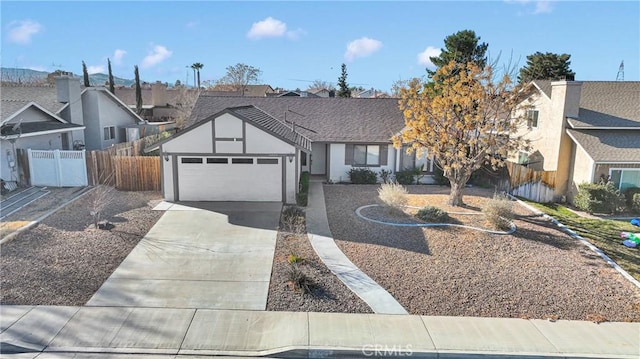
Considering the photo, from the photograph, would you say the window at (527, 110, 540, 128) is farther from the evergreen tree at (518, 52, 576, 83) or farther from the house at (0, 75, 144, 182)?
the house at (0, 75, 144, 182)

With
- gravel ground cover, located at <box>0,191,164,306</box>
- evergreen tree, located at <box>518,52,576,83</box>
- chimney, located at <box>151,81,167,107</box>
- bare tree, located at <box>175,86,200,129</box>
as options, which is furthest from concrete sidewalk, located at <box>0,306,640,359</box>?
chimney, located at <box>151,81,167,107</box>

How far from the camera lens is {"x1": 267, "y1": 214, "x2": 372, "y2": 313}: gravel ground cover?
962 cm

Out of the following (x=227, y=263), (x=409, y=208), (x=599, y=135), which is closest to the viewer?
(x=227, y=263)

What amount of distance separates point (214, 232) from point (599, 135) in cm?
1771

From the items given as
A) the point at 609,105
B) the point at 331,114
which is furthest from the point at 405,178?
Result: the point at 609,105

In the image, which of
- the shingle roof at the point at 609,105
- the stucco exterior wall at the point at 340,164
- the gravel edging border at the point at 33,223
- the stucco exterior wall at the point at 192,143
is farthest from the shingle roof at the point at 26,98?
the shingle roof at the point at 609,105

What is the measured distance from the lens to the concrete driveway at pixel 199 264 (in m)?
9.84

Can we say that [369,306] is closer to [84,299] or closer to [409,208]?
[84,299]

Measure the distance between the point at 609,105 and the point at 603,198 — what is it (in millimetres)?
6306

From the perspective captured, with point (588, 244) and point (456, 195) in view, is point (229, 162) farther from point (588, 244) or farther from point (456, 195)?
point (588, 244)

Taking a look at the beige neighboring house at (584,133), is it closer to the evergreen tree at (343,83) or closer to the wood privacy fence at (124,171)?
the wood privacy fence at (124,171)

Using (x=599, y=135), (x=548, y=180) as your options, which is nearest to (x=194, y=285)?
(x=548, y=180)

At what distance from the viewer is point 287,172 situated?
18281mm

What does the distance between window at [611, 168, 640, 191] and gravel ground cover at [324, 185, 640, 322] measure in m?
5.12
